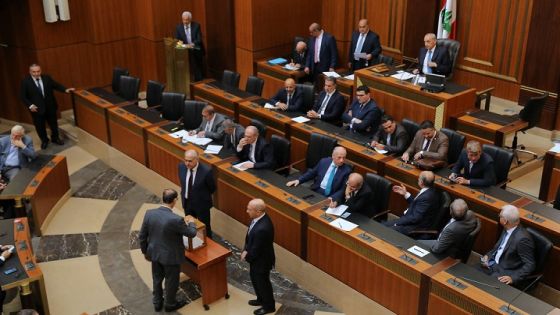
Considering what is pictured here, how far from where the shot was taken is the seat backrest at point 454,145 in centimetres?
834

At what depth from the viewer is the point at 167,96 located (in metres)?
10.4

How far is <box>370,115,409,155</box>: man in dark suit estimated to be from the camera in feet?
27.8

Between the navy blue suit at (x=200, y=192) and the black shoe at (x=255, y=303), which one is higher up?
the navy blue suit at (x=200, y=192)

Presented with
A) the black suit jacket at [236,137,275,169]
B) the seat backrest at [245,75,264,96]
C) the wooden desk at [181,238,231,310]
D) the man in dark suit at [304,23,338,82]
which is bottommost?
the wooden desk at [181,238,231,310]

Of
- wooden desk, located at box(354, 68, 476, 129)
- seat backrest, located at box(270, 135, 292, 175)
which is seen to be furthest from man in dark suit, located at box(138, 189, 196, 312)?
wooden desk, located at box(354, 68, 476, 129)

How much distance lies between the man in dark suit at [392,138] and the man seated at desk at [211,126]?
7.15ft

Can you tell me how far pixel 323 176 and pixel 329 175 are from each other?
0.40ft

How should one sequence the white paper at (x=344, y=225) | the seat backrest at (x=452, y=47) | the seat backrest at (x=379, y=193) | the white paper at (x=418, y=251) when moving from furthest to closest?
the seat backrest at (x=452, y=47) < the seat backrest at (x=379, y=193) < the white paper at (x=344, y=225) < the white paper at (x=418, y=251)

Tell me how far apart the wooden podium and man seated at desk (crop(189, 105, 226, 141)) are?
3.37 m

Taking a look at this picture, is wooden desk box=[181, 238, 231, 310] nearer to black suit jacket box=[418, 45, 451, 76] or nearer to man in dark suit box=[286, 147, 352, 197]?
man in dark suit box=[286, 147, 352, 197]

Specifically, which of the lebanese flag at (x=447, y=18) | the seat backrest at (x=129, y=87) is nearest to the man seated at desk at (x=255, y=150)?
the seat backrest at (x=129, y=87)

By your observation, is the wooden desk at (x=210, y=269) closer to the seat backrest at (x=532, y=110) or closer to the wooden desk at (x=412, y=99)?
the wooden desk at (x=412, y=99)

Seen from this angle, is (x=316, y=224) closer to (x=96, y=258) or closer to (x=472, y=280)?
(x=472, y=280)

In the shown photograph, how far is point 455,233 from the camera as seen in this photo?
6.32m
